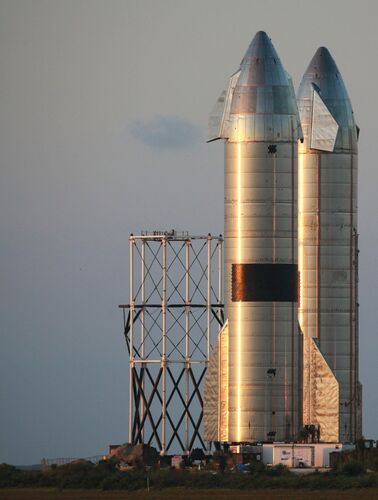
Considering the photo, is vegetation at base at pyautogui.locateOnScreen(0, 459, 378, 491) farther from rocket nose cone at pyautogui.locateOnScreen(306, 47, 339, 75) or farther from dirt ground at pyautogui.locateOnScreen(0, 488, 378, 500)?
rocket nose cone at pyautogui.locateOnScreen(306, 47, 339, 75)

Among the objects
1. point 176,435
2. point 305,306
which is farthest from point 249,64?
point 176,435

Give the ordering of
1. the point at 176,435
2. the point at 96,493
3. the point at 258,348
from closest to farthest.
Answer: the point at 96,493 → the point at 258,348 → the point at 176,435

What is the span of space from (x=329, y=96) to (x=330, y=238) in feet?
29.5

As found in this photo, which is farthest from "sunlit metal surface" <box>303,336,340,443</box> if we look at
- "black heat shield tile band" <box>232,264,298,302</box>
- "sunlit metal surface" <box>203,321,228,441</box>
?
"sunlit metal surface" <box>203,321,228,441</box>

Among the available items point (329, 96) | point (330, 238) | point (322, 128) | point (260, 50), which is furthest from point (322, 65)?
point (330, 238)

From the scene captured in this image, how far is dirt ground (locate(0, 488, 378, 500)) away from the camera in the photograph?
424 feet

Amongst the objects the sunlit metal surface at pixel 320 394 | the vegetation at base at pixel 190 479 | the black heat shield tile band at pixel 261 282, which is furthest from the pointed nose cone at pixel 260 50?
the vegetation at base at pixel 190 479

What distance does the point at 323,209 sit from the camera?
151 meters

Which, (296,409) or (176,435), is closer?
(296,409)

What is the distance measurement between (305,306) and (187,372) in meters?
11.7

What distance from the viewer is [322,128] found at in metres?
151

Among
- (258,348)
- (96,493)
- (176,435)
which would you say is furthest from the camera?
(176,435)

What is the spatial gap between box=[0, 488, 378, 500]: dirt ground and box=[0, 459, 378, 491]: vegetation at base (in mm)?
1160

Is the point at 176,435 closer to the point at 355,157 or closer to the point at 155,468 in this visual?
the point at 155,468
